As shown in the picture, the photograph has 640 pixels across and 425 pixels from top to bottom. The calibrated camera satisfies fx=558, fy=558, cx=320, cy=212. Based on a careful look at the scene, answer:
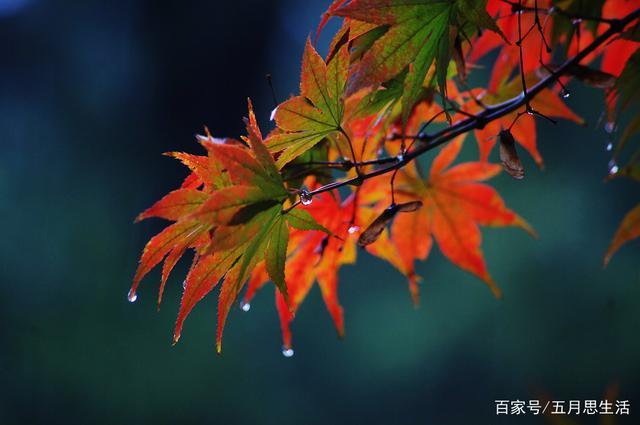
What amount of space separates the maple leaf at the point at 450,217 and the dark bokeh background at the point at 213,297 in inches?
131

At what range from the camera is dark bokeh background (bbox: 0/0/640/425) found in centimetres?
394

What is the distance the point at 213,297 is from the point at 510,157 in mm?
3807

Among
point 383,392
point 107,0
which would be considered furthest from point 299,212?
point 107,0

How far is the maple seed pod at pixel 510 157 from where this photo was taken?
394 mm

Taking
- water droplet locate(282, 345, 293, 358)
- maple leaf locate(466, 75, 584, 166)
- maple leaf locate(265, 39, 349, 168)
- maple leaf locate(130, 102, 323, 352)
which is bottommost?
water droplet locate(282, 345, 293, 358)

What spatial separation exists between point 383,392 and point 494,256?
4.39 ft

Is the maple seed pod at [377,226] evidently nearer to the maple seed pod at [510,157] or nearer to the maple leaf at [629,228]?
the maple seed pod at [510,157]

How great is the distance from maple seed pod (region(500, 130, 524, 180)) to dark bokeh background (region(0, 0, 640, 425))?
3.69 metres

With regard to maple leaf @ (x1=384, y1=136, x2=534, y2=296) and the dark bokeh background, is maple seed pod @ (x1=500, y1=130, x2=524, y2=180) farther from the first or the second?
the dark bokeh background

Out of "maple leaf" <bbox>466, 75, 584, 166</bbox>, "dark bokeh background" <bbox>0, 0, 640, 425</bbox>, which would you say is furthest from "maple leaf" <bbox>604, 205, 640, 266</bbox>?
"dark bokeh background" <bbox>0, 0, 640, 425</bbox>

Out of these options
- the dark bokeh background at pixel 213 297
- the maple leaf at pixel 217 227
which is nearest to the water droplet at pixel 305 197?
the maple leaf at pixel 217 227

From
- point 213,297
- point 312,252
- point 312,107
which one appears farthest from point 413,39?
point 213,297

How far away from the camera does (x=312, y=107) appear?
42 cm

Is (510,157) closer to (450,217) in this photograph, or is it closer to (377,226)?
(377,226)
